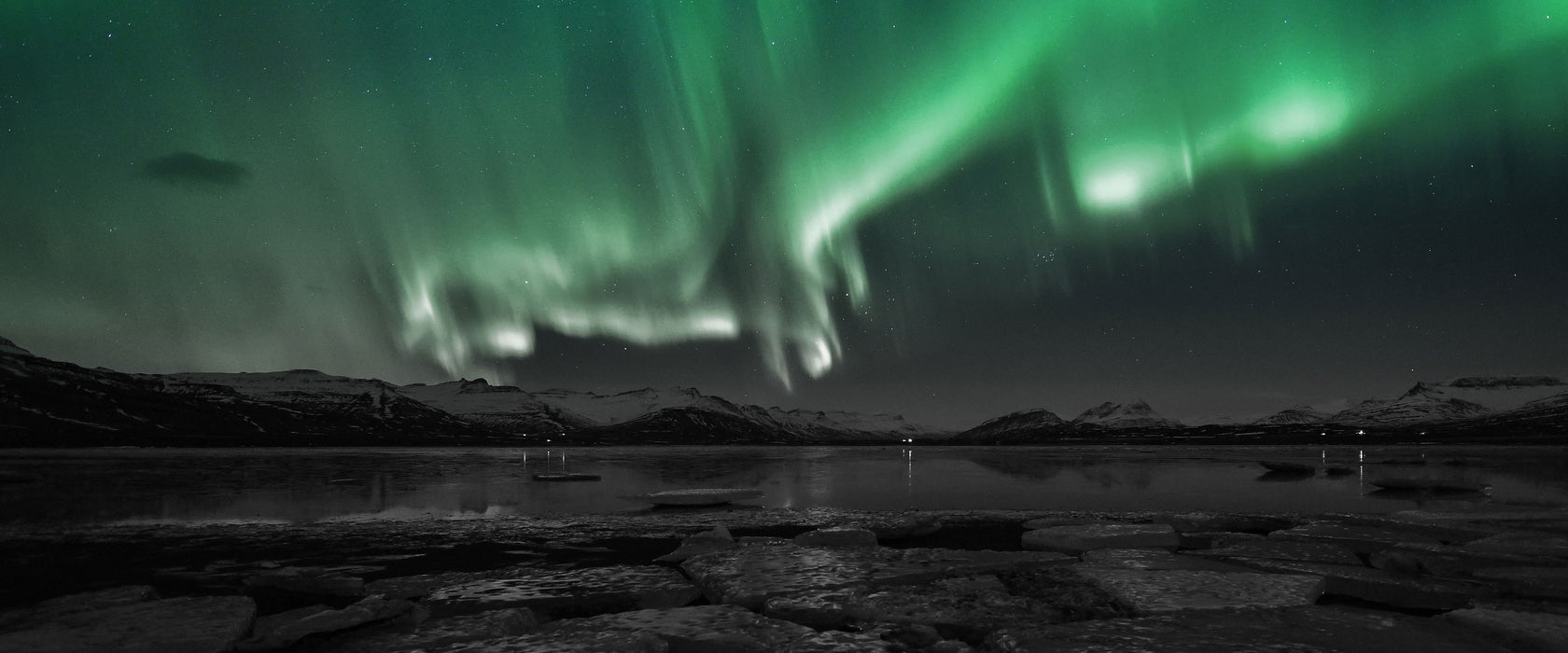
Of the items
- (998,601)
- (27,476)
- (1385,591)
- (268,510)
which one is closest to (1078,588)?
(998,601)

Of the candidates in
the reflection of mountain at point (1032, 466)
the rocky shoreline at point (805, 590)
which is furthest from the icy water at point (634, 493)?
the rocky shoreline at point (805, 590)

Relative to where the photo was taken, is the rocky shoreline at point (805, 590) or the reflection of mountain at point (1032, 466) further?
the reflection of mountain at point (1032, 466)

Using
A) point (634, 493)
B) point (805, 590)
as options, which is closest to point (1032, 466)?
point (634, 493)

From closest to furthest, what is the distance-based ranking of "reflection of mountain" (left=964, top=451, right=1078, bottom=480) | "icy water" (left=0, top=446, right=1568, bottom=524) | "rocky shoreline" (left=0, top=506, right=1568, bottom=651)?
"rocky shoreline" (left=0, top=506, right=1568, bottom=651), "icy water" (left=0, top=446, right=1568, bottom=524), "reflection of mountain" (left=964, top=451, right=1078, bottom=480)

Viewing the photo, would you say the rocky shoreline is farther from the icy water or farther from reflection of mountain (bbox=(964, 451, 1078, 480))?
reflection of mountain (bbox=(964, 451, 1078, 480))

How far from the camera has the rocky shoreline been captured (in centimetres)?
747

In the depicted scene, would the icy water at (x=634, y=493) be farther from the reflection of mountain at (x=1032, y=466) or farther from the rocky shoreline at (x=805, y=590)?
the rocky shoreline at (x=805, y=590)

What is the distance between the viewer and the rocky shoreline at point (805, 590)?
24.5ft

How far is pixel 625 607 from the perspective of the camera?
9.59 meters

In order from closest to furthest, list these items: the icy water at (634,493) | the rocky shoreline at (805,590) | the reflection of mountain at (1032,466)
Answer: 1. the rocky shoreline at (805,590)
2. the icy water at (634,493)
3. the reflection of mountain at (1032,466)

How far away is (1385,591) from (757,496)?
2220 centimetres

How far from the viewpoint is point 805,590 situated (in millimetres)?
9766

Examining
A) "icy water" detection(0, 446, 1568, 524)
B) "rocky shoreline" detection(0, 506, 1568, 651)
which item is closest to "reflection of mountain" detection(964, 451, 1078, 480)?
"icy water" detection(0, 446, 1568, 524)

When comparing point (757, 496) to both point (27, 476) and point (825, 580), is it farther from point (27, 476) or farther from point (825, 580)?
point (27, 476)
